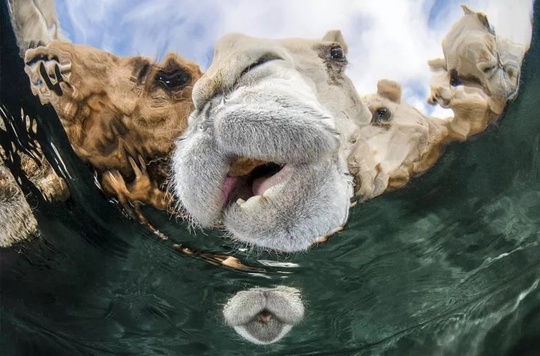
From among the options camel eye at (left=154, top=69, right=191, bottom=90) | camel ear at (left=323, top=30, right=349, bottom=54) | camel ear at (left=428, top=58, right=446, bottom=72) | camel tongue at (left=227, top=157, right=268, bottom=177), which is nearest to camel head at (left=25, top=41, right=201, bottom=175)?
camel eye at (left=154, top=69, right=191, bottom=90)

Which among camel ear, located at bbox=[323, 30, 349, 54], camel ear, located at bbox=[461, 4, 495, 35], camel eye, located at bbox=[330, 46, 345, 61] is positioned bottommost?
camel ear, located at bbox=[461, 4, 495, 35]

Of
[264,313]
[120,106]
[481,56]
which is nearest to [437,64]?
[481,56]

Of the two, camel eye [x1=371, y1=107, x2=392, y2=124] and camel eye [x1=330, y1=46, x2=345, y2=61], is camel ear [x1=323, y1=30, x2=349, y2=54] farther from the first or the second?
camel eye [x1=371, y1=107, x2=392, y2=124]

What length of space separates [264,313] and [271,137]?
2.43 feet

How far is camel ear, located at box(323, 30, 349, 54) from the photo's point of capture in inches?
49.6

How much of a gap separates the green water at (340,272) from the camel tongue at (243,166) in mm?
187

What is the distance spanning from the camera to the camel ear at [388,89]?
Answer: 129 cm

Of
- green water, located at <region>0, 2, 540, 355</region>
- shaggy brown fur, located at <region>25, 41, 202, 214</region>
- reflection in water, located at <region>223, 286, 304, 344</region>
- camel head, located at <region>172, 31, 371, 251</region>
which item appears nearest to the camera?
camel head, located at <region>172, 31, 371, 251</region>

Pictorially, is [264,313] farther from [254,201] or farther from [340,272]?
[254,201]

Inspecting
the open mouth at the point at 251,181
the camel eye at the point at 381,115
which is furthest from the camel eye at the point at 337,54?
the open mouth at the point at 251,181

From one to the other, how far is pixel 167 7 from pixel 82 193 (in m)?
0.52

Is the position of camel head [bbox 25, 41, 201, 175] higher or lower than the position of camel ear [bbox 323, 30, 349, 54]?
lower

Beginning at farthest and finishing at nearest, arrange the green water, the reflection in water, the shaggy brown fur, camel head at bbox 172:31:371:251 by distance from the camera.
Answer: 1. the reflection in water
2. the green water
3. the shaggy brown fur
4. camel head at bbox 172:31:371:251

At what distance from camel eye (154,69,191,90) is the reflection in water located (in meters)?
0.62
